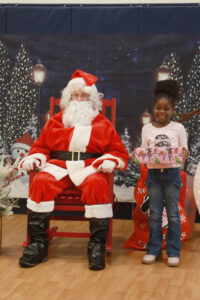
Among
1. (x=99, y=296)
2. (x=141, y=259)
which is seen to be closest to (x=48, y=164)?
→ (x=141, y=259)

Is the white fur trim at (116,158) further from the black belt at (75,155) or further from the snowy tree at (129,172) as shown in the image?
the snowy tree at (129,172)

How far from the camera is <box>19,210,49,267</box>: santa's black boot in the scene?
2871 mm

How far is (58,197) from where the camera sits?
3.06 metres

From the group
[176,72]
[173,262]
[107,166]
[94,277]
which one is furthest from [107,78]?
[94,277]

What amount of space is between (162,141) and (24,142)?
187 cm

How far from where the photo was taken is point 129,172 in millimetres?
4273

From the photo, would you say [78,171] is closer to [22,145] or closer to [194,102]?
[22,145]

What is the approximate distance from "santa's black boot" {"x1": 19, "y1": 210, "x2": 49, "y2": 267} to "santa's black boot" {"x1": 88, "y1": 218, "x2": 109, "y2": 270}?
11.8 inches

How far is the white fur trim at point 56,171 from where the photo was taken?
3.11 m

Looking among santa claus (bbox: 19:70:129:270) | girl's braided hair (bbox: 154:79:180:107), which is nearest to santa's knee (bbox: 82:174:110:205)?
santa claus (bbox: 19:70:129:270)

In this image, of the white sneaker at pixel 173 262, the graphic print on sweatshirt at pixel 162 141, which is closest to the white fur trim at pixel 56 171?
the graphic print on sweatshirt at pixel 162 141

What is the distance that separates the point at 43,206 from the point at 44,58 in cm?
188

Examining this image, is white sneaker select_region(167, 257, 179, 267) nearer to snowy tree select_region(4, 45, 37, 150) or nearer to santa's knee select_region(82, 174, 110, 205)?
santa's knee select_region(82, 174, 110, 205)

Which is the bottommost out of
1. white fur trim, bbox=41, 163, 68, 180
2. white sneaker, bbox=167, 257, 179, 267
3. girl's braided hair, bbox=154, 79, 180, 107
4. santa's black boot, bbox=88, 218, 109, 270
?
white sneaker, bbox=167, 257, 179, 267
